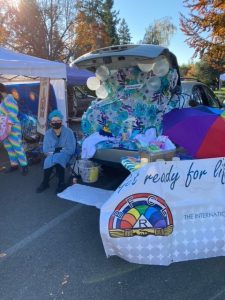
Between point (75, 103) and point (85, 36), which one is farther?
point (85, 36)

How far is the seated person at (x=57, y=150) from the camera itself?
5.55m

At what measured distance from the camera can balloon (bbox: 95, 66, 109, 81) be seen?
579 centimetres

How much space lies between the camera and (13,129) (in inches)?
259

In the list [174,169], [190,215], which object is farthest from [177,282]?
[174,169]

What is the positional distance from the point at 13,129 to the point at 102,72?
6.86 ft

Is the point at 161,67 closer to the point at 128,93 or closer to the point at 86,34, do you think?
the point at 128,93

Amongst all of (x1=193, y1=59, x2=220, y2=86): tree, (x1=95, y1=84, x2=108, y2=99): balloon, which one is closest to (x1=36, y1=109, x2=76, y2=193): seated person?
(x1=95, y1=84, x2=108, y2=99): balloon

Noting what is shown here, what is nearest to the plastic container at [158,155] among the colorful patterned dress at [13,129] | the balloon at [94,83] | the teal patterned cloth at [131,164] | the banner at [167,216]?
the teal patterned cloth at [131,164]

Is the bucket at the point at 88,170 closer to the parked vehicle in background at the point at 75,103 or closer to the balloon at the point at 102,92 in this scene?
the balloon at the point at 102,92

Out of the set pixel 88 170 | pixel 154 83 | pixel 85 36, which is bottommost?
pixel 88 170

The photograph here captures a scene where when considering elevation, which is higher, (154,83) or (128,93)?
(154,83)

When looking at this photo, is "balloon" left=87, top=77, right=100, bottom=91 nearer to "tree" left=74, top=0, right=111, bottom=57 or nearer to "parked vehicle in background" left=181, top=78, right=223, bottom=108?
"parked vehicle in background" left=181, top=78, right=223, bottom=108

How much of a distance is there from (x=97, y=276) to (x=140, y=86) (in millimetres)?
3243

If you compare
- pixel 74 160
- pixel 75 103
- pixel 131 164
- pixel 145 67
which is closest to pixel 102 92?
pixel 145 67
